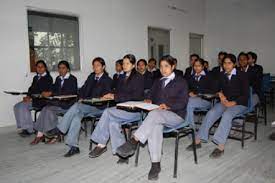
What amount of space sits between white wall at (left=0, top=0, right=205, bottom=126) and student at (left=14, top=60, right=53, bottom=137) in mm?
453

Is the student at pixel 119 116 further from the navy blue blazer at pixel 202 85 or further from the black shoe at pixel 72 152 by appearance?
the navy blue blazer at pixel 202 85

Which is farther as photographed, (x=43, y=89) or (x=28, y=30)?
(x=28, y=30)

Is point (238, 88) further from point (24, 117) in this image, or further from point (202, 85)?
point (24, 117)

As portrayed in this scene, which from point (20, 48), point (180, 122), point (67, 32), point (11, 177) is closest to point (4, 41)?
point (20, 48)

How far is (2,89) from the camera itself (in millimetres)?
4777

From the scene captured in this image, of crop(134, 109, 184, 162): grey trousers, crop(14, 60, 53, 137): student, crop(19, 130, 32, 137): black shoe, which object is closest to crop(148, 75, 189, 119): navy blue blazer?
crop(134, 109, 184, 162): grey trousers

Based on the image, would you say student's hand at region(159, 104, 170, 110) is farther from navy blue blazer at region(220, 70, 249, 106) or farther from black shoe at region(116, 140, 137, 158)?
navy blue blazer at region(220, 70, 249, 106)

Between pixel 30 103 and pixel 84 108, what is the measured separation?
139cm

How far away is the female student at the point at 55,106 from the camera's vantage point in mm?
3984

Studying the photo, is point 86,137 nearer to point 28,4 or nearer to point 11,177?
point 11,177

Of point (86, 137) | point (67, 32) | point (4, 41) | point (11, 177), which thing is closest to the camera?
point (11, 177)

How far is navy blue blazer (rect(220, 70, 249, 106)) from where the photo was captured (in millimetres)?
3660

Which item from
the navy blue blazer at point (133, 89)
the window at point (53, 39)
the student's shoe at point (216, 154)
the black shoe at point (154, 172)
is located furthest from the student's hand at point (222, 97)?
the window at point (53, 39)

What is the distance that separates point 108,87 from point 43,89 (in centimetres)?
129
